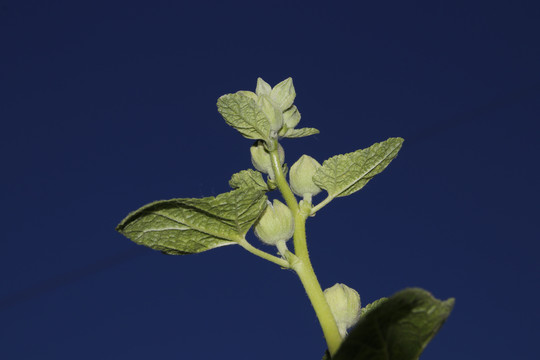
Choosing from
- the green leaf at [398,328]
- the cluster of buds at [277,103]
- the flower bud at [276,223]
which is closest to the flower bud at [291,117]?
the cluster of buds at [277,103]

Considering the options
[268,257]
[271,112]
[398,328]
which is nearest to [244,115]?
[271,112]

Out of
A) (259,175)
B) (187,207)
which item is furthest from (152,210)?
(259,175)

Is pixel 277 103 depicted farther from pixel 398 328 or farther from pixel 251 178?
pixel 398 328

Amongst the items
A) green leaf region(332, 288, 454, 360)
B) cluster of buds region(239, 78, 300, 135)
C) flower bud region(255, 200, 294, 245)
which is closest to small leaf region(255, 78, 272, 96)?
cluster of buds region(239, 78, 300, 135)

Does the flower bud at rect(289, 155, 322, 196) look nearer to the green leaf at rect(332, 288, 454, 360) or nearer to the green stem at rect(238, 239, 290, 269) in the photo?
the green stem at rect(238, 239, 290, 269)

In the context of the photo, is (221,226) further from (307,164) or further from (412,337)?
(412,337)
